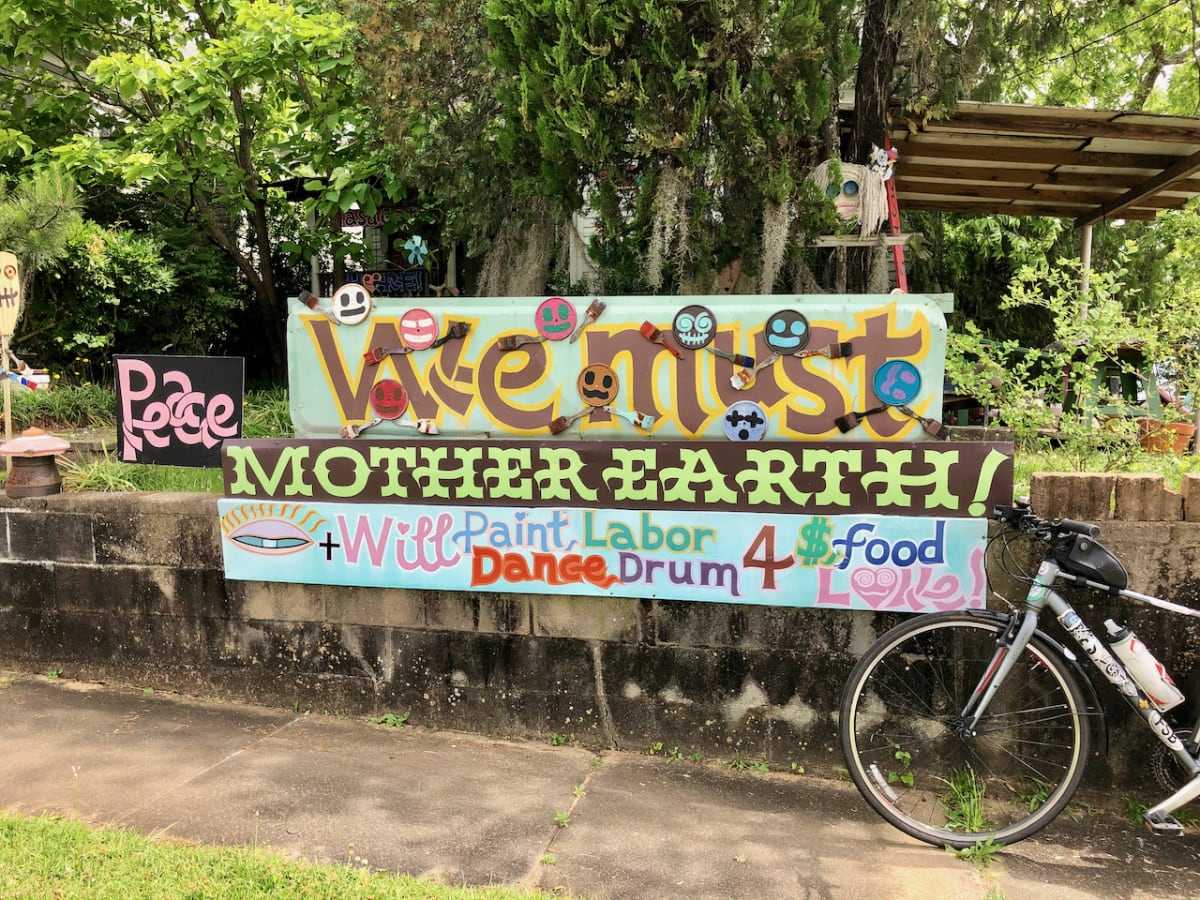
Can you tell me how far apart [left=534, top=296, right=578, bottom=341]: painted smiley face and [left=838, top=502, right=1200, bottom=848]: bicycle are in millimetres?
1878

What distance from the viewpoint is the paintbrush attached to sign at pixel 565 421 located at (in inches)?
152

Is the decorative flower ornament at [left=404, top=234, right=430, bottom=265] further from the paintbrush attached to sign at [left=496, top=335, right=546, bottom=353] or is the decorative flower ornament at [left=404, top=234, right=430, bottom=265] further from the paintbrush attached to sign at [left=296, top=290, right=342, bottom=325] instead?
the paintbrush attached to sign at [left=496, top=335, right=546, bottom=353]

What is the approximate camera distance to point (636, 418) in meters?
3.80

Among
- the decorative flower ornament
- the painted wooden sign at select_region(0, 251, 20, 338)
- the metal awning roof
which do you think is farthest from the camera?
the decorative flower ornament

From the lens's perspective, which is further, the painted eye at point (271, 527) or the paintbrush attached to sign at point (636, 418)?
the painted eye at point (271, 527)

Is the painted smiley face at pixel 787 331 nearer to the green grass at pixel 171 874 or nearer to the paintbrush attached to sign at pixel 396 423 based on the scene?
the paintbrush attached to sign at pixel 396 423

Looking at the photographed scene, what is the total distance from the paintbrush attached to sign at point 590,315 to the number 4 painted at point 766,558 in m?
1.20

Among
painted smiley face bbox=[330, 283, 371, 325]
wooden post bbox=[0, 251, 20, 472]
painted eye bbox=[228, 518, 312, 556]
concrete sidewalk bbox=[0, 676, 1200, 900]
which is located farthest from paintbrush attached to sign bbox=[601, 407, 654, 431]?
wooden post bbox=[0, 251, 20, 472]

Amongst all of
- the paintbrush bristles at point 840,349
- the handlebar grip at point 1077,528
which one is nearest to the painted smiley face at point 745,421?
the paintbrush bristles at point 840,349

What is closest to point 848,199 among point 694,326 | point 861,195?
point 861,195

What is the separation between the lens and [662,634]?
12.2ft

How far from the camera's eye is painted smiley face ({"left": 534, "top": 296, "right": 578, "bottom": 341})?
3.83m

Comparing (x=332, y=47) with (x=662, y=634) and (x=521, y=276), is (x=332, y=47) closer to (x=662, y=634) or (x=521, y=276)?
(x=521, y=276)

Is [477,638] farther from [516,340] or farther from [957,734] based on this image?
[957,734]
